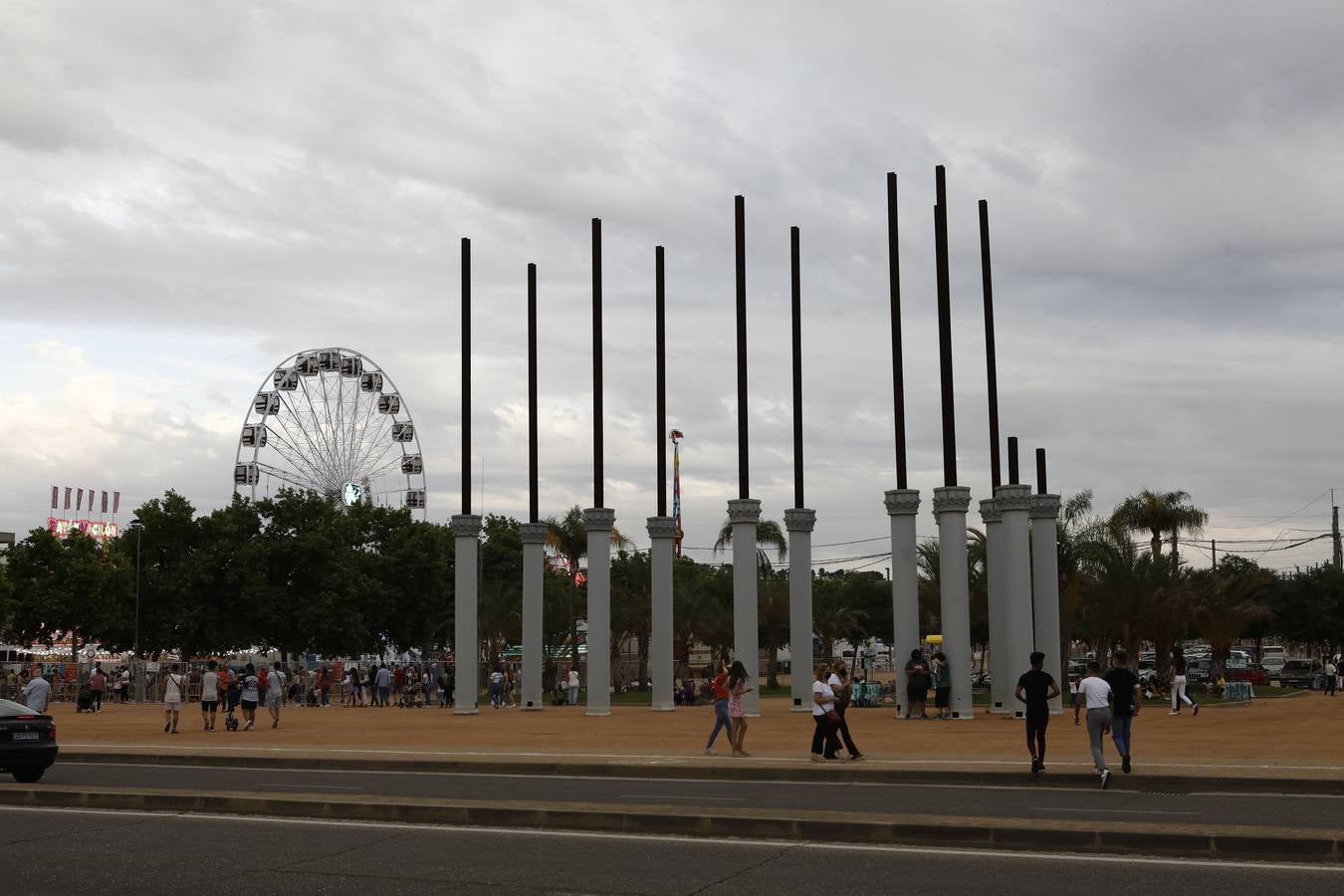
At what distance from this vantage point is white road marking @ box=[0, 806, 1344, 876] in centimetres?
1188

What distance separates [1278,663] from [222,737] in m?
71.8

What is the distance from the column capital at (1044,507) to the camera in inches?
1441

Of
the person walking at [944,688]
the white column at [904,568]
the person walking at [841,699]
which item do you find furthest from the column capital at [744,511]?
the person walking at [841,699]

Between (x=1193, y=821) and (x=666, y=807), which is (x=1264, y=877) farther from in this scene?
(x=666, y=807)

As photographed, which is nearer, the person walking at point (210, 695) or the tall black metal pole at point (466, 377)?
the person walking at point (210, 695)

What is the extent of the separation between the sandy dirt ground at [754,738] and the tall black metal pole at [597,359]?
6.78m

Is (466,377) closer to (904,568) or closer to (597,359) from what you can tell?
(597,359)

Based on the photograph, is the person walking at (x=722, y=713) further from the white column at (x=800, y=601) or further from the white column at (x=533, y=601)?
the white column at (x=533, y=601)

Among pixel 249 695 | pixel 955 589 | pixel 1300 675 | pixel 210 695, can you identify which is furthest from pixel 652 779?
pixel 1300 675

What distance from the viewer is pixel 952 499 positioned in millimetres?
35125

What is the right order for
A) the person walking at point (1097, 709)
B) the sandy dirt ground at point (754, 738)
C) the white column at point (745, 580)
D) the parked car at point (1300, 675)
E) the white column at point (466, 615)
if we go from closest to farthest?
the person walking at point (1097, 709) → the sandy dirt ground at point (754, 738) → the white column at point (745, 580) → the white column at point (466, 615) → the parked car at point (1300, 675)

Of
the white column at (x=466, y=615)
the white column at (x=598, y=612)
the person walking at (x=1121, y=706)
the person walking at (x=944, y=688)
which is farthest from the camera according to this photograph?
the white column at (x=466, y=615)

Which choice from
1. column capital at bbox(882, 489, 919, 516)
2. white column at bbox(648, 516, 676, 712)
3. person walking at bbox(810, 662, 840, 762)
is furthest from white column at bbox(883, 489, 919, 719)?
person walking at bbox(810, 662, 840, 762)

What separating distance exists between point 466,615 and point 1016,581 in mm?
15917
